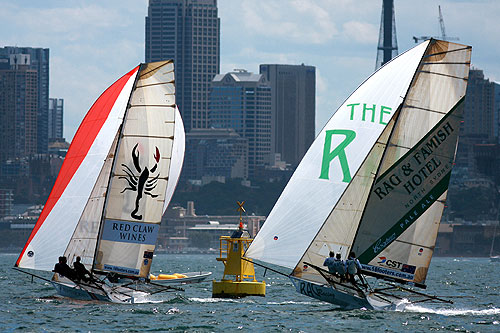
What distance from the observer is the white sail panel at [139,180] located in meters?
30.9

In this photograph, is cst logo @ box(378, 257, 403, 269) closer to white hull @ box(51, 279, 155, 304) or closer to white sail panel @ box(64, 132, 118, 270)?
white hull @ box(51, 279, 155, 304)

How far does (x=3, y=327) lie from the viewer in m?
26.0

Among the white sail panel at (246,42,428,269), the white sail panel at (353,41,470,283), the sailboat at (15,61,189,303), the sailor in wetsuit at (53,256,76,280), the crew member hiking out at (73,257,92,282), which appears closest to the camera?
the white sail panel at (246,42,428,269)

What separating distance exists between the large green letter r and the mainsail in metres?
4.53

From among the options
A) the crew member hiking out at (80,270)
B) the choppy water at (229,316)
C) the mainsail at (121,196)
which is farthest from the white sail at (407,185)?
the crew member hiking out at (80,270)

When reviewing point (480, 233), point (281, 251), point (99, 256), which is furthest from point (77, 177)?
point (480, 233)

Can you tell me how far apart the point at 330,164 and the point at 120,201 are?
19.0 feet

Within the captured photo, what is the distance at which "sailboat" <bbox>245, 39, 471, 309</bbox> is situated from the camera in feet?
93.8

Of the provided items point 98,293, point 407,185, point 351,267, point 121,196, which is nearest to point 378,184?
point 407,185

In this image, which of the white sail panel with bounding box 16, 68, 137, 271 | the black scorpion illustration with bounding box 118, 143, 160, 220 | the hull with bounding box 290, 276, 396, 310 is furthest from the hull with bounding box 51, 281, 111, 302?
the hull with bounding box 290, 276, 396, 310

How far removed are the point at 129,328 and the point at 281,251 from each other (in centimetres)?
453

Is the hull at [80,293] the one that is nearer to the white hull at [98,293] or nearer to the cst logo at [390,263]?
the white hull at [98,293]

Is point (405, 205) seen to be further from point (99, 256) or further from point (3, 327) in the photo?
point (3, 327)

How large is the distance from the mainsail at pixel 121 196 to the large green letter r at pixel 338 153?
178 inches
